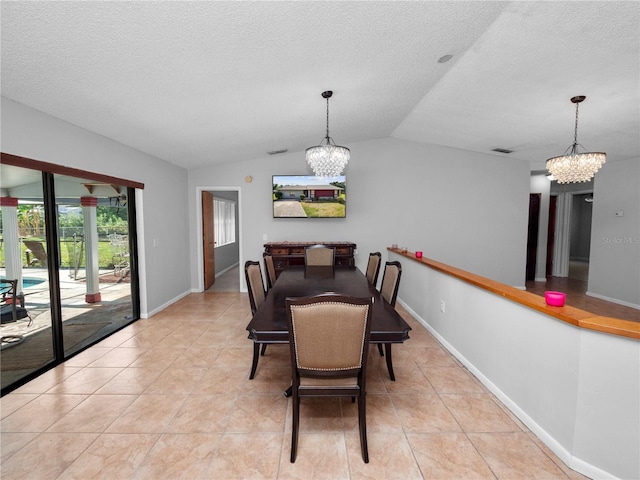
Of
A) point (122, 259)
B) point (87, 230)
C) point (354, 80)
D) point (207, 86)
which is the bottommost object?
point (122, 259)

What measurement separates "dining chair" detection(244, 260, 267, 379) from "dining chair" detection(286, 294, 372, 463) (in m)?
0.88

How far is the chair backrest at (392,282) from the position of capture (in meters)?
2.58

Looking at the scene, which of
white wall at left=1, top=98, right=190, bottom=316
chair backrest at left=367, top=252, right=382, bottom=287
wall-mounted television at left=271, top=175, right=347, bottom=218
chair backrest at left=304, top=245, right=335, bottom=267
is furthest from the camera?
wall-mounted television at left=271, top=175, right=347, bottom=218

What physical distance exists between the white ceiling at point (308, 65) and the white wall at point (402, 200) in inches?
51.9

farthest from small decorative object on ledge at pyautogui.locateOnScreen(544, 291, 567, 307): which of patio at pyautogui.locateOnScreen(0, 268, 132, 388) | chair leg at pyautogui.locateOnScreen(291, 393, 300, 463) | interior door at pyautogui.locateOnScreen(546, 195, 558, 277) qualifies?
interior door at pyautogui.locateOnScreen(546, 195, 558, 277)

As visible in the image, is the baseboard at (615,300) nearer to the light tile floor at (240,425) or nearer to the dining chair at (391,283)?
the light tile floor at (240,425)

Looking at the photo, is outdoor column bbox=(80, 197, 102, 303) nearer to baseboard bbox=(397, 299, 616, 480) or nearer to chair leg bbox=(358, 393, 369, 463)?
chair leg bbox=(358, 393, 369, 463)

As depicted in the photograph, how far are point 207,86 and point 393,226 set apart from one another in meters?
3.86

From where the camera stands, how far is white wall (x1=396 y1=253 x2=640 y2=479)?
4.53 feet

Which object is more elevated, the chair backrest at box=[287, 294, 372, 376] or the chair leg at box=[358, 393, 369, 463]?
the chair backrest at box=[287, 294, 372, 376]

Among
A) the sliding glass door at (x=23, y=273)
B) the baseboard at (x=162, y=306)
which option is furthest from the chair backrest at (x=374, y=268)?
the sliding glass door at (x=23, y=273)

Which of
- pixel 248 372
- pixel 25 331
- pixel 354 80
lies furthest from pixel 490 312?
pixel 25 331

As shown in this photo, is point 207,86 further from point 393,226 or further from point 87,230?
point 393,226

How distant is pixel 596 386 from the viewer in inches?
57.1
